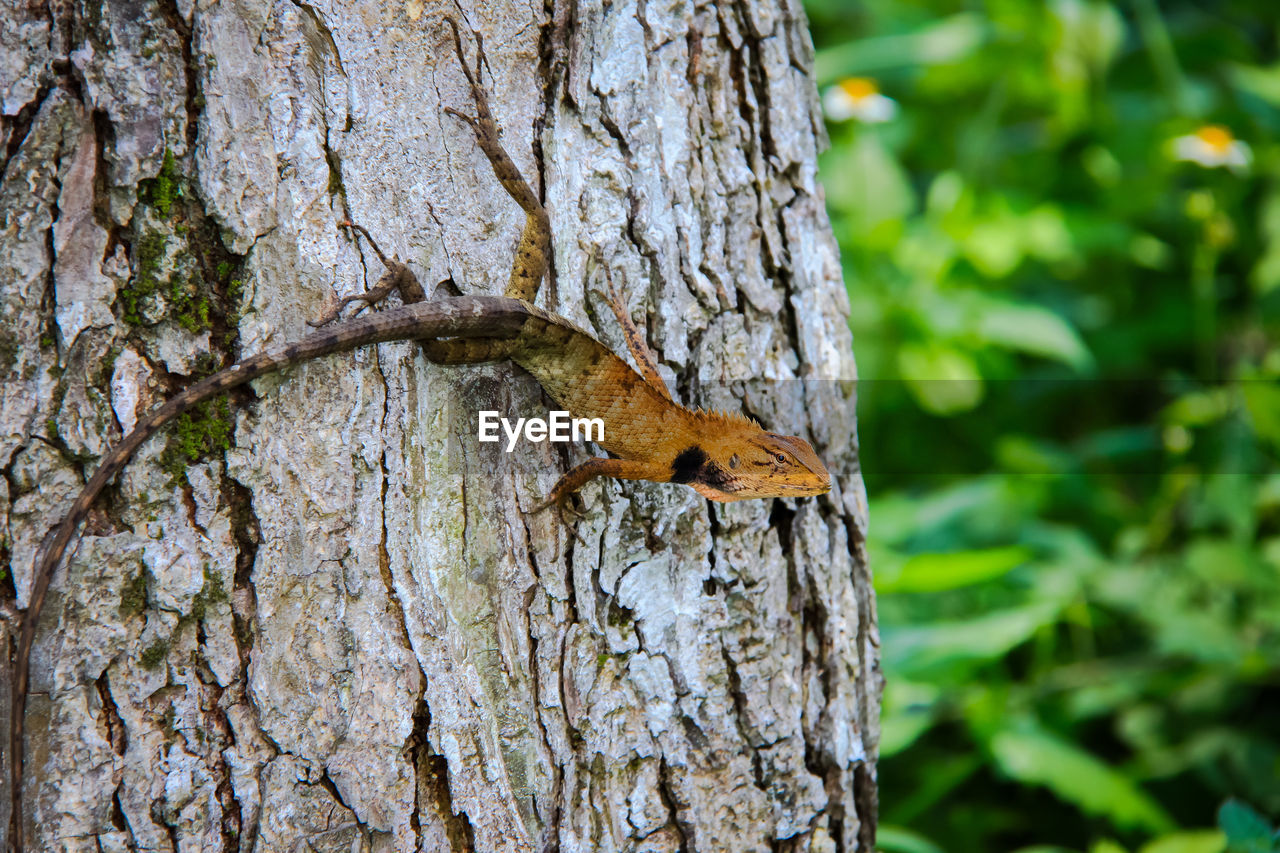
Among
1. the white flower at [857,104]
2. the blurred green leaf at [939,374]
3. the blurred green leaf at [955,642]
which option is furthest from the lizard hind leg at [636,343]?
the white flower at [857,104]

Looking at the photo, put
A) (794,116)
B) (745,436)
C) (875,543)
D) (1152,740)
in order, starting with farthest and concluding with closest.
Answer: (1152,740) → (875,543) → (794,116) → (745,436)

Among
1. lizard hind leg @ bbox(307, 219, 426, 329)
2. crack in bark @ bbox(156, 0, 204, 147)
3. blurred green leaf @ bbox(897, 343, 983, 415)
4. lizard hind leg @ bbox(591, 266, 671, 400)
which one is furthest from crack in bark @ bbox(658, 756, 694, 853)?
blurred green leaf @ bbox(897, 343, 983, 415)

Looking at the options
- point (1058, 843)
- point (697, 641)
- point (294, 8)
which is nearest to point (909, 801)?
point (1058, 843)

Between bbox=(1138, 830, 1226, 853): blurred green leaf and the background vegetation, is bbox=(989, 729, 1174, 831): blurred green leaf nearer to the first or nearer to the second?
the background vegetation

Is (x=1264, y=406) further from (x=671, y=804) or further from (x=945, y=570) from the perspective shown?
(x=671, y=804)

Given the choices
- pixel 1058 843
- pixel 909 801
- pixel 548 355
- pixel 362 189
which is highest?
pixel 362 189

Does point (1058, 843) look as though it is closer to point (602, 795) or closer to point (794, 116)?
point (602, 795)

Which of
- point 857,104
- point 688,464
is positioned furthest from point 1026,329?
point 688,464
